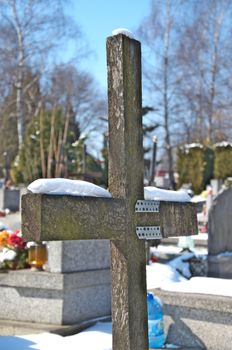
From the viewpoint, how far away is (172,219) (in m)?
2.93

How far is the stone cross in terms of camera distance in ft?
8.34

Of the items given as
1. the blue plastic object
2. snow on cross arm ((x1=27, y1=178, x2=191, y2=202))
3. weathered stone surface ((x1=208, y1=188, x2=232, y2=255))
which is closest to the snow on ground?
the blue plastic object

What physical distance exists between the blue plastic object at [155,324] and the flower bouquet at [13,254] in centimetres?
174

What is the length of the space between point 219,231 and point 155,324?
197cm

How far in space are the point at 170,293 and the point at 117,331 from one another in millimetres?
2158

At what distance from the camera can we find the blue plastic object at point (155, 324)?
14.8ft

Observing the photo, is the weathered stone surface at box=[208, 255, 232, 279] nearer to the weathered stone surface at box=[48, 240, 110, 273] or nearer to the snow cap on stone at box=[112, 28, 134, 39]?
the weathered stone surface at box=[48, 240, 110, 273]

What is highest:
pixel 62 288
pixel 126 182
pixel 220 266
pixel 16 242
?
pixel 126 182

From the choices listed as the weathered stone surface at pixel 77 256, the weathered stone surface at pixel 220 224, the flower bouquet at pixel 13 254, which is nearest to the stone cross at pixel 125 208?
the weathered stone surface at pixel 77 256

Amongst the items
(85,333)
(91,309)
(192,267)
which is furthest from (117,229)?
(192,267)

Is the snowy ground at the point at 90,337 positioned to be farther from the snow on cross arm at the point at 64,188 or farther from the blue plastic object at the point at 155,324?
the snow on cross arm at the point at 64,188

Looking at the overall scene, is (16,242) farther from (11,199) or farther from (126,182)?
(11,199)

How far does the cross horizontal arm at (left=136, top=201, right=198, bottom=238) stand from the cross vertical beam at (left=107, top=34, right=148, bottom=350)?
0.11 metres

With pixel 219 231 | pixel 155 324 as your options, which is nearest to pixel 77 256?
pixel 155 324
